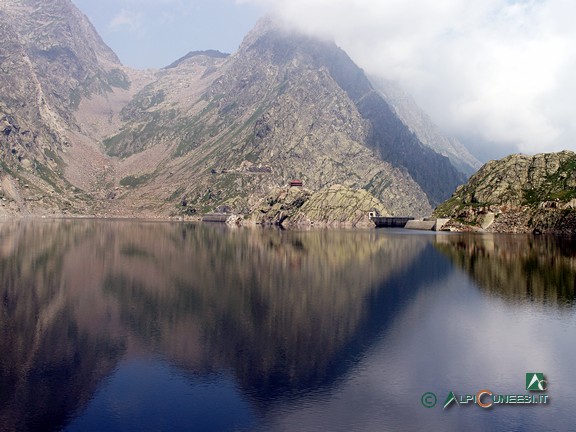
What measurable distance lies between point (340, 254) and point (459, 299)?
80.1 meters

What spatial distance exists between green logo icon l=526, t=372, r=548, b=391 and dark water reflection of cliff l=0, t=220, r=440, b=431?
63.7 feet

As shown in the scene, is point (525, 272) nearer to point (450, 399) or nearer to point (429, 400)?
point (450, 399)

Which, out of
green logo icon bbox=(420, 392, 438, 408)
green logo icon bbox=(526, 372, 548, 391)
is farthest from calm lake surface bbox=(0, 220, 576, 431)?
green logo icon bbox=(526, 372, 548, 391)

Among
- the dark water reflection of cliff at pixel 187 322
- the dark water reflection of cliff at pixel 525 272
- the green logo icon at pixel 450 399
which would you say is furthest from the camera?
the dark water reflection of cliff at pixel 525 272

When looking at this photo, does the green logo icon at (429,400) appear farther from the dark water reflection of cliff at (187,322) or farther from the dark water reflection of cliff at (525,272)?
the dark water reflection of cliff at (525,272)

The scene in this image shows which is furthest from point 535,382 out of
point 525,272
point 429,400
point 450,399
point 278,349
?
point 525,272

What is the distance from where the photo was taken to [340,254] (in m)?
183

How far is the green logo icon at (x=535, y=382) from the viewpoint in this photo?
56.1m

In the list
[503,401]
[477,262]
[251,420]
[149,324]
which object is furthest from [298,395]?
[477,262]

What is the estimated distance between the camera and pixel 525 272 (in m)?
136

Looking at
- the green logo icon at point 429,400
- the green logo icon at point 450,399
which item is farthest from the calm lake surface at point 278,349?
the green logo icon at point 450,399

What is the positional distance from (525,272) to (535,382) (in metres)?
86.3

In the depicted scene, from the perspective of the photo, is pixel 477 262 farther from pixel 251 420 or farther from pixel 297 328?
pixel 251 420

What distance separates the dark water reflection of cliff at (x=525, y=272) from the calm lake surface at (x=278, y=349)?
38.3 inches
